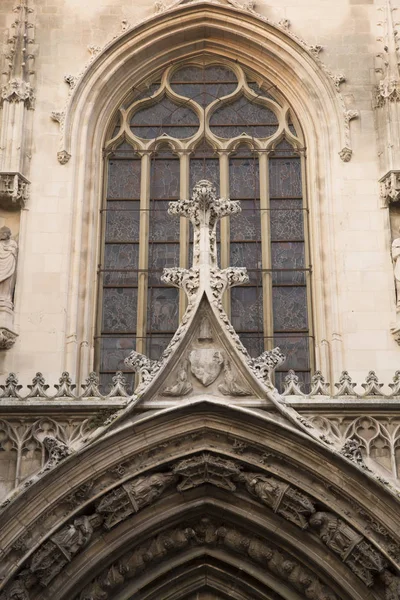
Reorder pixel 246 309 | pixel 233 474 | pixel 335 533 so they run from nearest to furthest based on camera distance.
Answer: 1. pixel 335 533
2. pixel 233 474
3. pixel 246 309

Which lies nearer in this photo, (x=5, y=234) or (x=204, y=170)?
(x=5, y=234)

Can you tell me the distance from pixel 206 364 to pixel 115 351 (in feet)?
7.86

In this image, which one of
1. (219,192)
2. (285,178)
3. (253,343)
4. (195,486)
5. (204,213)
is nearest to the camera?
(195,486)

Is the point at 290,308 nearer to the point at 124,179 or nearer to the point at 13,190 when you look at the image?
the point at 124,179

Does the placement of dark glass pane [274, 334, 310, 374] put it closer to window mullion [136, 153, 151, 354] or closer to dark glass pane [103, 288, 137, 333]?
window mullion [136, 153, 151, 354]

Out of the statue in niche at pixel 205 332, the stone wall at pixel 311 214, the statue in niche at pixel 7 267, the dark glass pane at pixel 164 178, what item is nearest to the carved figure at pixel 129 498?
the statue in niche at pixel 205 332

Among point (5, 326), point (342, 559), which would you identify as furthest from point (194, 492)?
point (5, 326)

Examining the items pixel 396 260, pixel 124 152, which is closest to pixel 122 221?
pixel 124 152

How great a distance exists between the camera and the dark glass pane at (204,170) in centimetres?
1956

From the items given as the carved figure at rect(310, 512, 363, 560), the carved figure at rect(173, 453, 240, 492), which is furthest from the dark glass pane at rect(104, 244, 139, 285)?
the carved figure at rect(310, 512, 363, 560)

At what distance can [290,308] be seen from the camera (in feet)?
60.7

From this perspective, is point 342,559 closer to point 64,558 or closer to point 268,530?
point 268,530

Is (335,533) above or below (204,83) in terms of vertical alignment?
below

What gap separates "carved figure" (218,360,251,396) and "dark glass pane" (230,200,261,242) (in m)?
3.42
